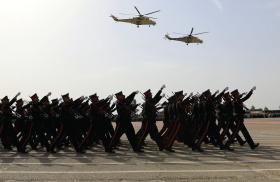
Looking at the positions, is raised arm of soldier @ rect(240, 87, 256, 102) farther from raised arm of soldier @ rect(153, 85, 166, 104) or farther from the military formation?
raised arm of soldier @ rect(153, 85, 166, 104)

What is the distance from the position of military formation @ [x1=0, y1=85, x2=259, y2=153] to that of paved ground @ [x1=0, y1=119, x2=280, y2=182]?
2.02ft

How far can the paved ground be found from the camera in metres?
9.44

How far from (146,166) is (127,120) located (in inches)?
153

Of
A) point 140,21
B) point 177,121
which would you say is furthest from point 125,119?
point 140,21

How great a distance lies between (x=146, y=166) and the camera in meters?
11.1

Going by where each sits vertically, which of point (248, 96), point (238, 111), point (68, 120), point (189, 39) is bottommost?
point (68, 120)

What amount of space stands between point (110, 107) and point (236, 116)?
427 centimetres

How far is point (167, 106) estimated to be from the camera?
17.1m

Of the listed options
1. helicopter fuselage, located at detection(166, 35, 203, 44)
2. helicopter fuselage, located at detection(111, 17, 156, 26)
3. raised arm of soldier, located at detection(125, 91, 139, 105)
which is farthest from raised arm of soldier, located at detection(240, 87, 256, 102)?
helicopter fuselage, located at detection(166, 35, 203, 44)

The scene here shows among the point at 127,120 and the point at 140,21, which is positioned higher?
the point at 140,21

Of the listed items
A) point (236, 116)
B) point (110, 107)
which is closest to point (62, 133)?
point (110, 107)

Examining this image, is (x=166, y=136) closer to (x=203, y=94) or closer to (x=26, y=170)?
(x=203, y=94)

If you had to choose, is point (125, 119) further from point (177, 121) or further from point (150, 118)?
point (177, 121)

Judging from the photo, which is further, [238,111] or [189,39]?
[189,39]
